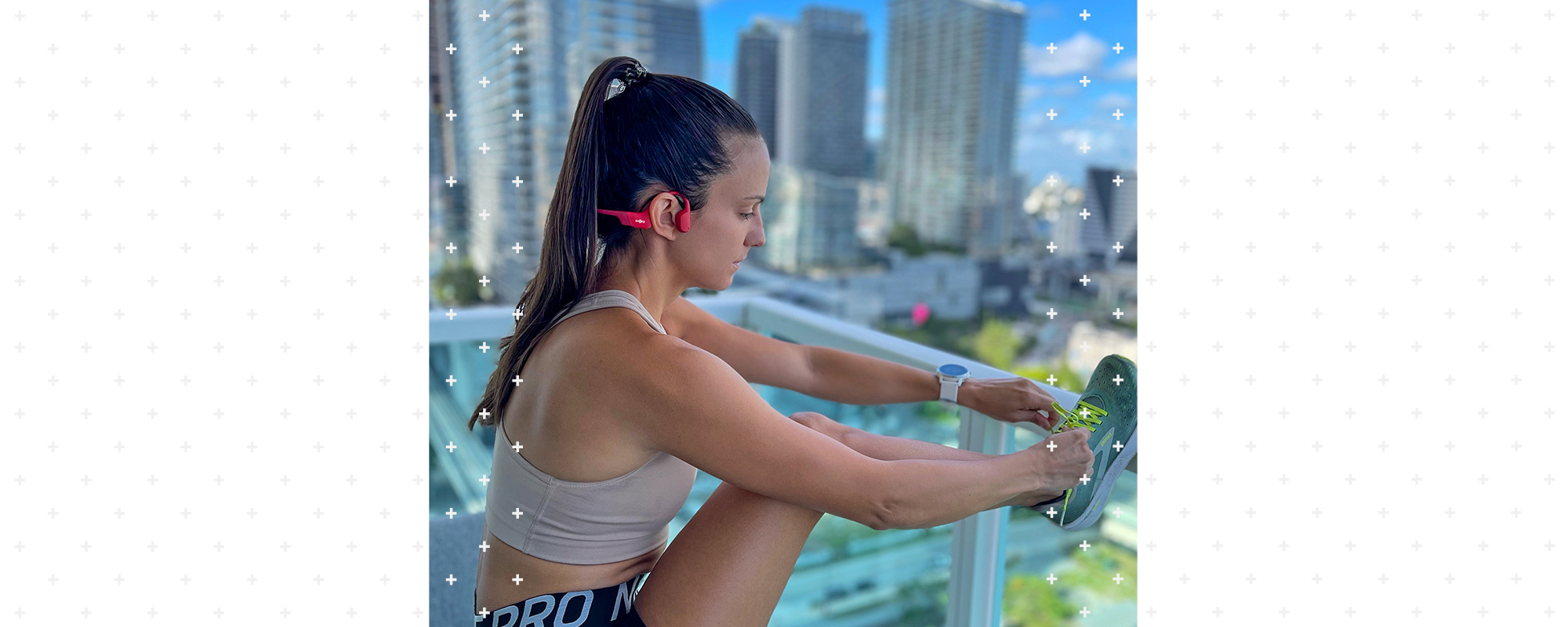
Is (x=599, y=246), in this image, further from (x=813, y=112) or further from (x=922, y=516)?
(x=813, y=112)

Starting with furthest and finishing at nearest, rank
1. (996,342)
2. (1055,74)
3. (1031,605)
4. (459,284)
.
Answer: (996,342) → (459,284) → (1031,605) → (1055,74)

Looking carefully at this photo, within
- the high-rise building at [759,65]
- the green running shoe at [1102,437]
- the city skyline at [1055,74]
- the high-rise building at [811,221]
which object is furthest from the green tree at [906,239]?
the green running shoe at [1102,437]

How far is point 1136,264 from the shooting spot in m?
1.10

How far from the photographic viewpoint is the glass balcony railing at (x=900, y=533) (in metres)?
1.37

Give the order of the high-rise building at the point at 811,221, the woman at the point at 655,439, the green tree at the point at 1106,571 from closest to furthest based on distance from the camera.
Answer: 1. the woman at the point at 655,439
2. the green tree at the point at 1106,571
3. the high-rise building at the point at 811,221

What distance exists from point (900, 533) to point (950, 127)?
53.2 ft

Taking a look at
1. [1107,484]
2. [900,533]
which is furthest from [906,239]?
[1107,484]

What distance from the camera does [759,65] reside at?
14094mm

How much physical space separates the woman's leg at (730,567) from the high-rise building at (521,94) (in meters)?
0.48

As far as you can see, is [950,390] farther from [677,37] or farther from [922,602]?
[677,37]

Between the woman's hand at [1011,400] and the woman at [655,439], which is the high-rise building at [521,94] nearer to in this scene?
the woman at [655,439]

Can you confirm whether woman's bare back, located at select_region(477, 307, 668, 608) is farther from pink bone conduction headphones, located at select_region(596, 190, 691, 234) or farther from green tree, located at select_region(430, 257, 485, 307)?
green tree, located at select_region(430, 257, 485, 307)

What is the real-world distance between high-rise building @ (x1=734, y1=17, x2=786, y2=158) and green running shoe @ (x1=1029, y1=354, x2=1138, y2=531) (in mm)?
12595
